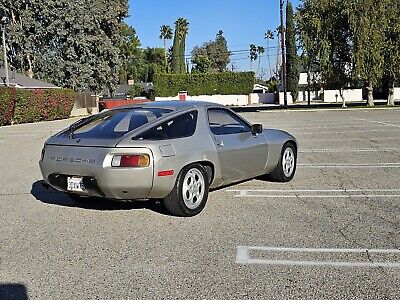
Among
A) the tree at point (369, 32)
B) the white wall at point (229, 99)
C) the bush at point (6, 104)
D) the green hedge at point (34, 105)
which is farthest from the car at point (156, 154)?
the white wall at point (229, 99)

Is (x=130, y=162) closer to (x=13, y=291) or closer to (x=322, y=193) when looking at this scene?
(x=13, y=291)

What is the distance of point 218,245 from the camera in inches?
203

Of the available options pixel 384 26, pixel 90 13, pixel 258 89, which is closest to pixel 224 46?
pixel 258 89

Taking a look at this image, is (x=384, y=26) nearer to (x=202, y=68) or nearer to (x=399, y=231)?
(x=399, y=231)

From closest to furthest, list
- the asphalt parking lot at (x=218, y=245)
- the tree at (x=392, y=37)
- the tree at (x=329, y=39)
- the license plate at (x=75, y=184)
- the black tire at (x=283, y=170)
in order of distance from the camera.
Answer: the asphalt parking lot at (x=218, y=245) → the license plate at (x=75, y=184) → the black tire at (x=283, y=170) → the tree at (x=392, y=37) → the tree at (x=329, y=39)

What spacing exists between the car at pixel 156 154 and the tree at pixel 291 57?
50.7 metres

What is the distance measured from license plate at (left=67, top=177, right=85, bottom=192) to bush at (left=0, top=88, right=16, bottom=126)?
24360mm

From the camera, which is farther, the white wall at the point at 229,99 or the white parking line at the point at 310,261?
the white wall at the point at 229,99

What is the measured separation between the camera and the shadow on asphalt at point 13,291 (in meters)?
3.94

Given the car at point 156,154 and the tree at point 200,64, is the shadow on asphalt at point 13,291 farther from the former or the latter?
the tree at point 200,64

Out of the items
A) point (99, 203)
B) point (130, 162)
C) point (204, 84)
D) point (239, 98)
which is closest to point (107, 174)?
point (130, 162)

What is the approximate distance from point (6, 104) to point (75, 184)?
2529cm

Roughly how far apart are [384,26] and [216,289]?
1392 inches

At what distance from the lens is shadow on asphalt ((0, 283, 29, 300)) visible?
3.94m
